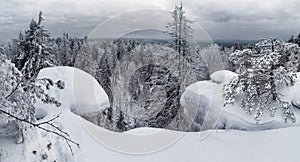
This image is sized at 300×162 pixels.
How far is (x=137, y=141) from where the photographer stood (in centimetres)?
649

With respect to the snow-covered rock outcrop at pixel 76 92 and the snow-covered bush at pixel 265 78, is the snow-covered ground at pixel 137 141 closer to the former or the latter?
the snow-covered rock outcrop at pixel 76 92

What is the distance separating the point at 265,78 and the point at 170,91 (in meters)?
5.63

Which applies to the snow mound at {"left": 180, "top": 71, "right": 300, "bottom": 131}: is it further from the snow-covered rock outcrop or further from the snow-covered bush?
the snow-covered rock outcrop


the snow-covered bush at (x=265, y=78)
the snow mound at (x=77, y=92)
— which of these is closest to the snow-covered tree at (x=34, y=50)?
the snow mound at (x=77, y=92)

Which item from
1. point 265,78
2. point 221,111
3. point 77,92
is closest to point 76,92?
point 77,92

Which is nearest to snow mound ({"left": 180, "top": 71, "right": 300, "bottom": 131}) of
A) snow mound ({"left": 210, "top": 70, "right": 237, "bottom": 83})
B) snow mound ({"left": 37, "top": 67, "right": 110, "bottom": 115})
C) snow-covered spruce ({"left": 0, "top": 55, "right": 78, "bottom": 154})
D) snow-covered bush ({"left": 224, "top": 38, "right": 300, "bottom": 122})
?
snow mound ({"left": 210, "top": 70, "right": 237, "bottom": 83})

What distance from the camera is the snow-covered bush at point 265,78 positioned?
7789 mm

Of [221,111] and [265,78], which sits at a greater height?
[265,78]

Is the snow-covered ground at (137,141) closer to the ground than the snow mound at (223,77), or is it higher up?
closer to the ground

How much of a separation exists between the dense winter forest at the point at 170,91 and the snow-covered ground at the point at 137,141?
0.03 m

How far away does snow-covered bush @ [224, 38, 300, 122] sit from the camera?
25.6ft

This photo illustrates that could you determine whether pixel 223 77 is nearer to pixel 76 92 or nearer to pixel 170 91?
pixel 170 91

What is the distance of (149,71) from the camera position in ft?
44.3

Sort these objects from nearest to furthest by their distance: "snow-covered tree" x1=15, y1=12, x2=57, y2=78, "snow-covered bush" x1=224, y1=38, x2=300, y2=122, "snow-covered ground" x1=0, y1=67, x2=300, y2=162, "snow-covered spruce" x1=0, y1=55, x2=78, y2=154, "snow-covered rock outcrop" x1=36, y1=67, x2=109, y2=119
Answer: "snow-covered spruce" x1=0, y1=55, x2=78, y2=154 < "snow-covered ground" x1=0, y1=67, x2=300, y2=162 < "snow-covered rock outcrop" x1=36, y1=67, x2=109, y2=119 < "snow-covered bush" x1=224, y1=38, x2=300, y2=122 < "snow-covered tree" x1=15, y1=12, x2=57, y2=78
